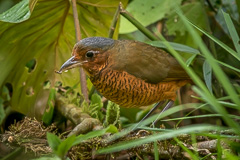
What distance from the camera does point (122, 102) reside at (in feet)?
9.76

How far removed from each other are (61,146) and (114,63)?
3.75ft

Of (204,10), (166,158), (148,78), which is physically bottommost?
(166,158)

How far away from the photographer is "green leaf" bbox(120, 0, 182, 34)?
4.14 m

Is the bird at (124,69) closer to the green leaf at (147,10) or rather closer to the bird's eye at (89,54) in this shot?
the bird's eye at (89,54)

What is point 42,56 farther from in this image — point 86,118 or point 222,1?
point 222,1

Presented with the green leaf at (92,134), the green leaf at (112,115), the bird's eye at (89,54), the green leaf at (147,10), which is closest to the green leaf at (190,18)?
the green leaf at (147,10)

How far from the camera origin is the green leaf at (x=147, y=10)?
414cm

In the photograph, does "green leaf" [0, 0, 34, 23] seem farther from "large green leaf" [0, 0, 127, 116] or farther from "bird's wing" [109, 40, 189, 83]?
"bird's wing" [109, 40, 189, 83]

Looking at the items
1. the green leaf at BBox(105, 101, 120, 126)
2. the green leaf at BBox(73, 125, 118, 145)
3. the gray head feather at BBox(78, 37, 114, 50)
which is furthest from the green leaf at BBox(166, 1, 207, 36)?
the green leaf at BBox(73, 125, 118, 145)

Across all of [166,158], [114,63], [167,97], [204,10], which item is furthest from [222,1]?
[166,158]

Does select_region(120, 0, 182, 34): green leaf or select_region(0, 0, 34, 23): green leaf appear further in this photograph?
select_region(120, 0, 182, 34): green leaf

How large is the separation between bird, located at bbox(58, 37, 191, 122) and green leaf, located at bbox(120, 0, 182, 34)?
96 centimetres

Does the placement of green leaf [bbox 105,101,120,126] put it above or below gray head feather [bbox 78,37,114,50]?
below

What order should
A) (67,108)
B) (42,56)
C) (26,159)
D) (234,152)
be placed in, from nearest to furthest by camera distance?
(234,152) → (26,159) → (67,108) → (42,56)
